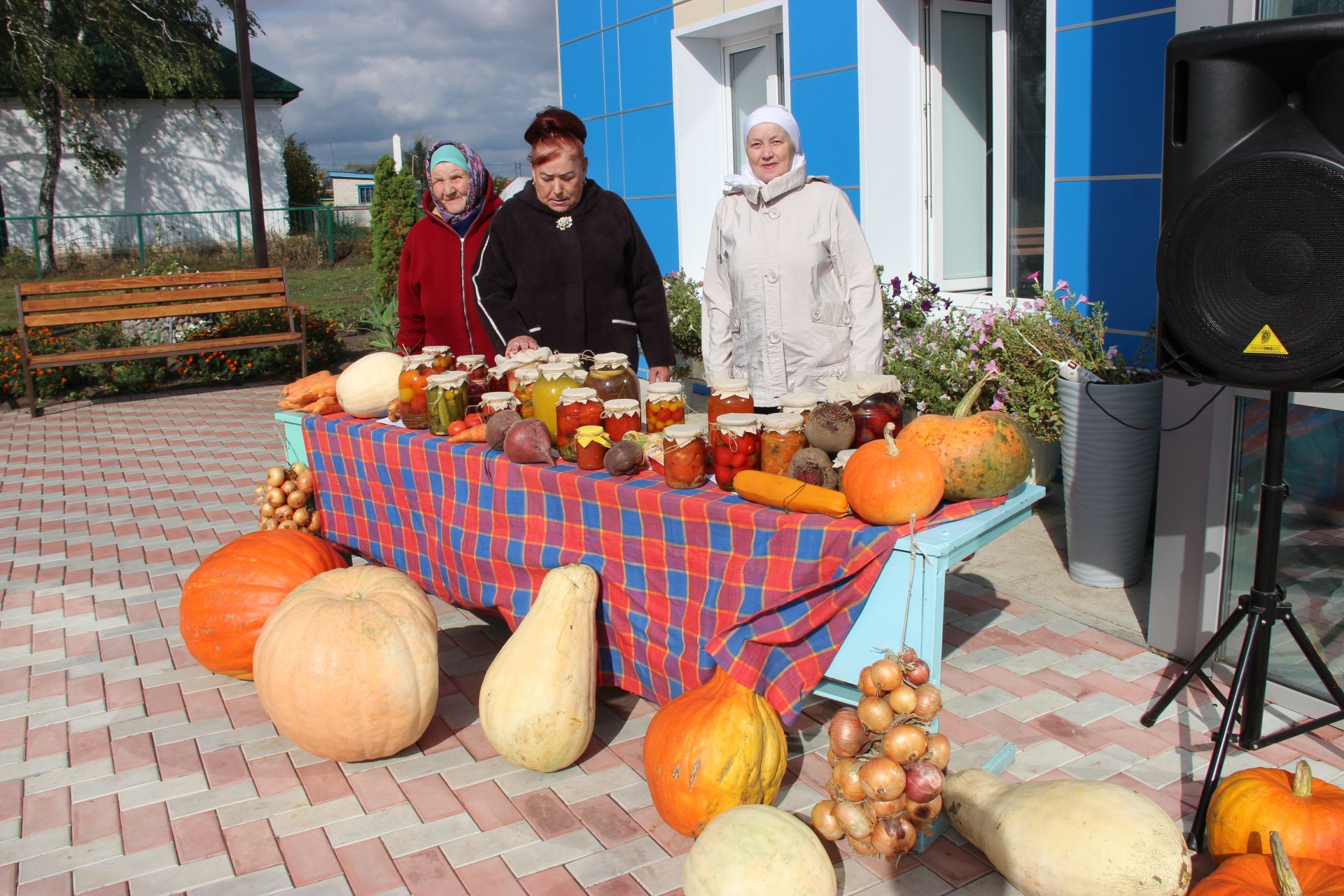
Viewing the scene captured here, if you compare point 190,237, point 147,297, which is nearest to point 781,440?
point 147,297

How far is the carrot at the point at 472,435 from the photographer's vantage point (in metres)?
3.65

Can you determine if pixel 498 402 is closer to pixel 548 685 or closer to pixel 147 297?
pixel 548 685

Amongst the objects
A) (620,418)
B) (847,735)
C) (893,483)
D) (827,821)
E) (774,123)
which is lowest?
(827,821)

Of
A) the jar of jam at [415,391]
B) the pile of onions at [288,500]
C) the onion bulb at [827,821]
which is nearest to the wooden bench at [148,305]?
the pile of onions at [288,500]

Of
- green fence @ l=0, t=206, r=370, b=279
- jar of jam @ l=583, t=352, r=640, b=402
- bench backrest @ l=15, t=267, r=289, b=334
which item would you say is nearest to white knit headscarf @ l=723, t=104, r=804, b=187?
jar of jam @ l=583, t=352, r=640, b=402

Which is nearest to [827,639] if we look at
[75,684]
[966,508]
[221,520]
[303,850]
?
[966,508]

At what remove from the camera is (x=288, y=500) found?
15.0ft

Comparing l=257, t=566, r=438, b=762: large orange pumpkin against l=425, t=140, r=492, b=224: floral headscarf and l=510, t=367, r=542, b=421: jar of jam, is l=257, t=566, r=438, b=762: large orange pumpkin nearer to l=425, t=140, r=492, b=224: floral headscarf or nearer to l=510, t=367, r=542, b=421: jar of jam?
l=510, t=367, r=542, b=421: jar of jam

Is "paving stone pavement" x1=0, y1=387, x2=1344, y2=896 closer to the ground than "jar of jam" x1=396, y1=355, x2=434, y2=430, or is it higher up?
closer to the ground

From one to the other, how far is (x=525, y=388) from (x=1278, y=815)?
256 centimetres

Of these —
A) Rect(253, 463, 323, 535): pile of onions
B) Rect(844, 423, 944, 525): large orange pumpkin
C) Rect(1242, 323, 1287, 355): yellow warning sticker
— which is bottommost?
Rect(253, 463, 323, 535): pile of onions

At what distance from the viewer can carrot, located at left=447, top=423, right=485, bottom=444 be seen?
3648 millimetres

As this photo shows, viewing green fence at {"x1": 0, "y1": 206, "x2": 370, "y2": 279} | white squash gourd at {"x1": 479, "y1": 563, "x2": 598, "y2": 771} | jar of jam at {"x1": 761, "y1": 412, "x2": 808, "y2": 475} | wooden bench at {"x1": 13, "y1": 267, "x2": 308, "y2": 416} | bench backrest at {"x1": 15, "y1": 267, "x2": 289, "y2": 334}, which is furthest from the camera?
green fence at {"x1": 0, "y1": 206, "x2": 370, "y2": 279}

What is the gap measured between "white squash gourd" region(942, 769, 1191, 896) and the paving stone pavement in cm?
17
